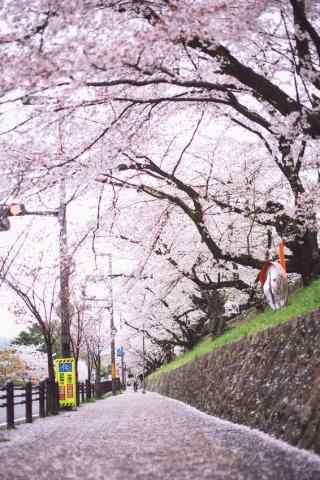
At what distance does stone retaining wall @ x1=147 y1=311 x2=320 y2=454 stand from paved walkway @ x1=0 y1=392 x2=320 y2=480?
0.26 m

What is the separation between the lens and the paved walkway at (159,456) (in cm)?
473

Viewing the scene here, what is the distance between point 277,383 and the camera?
7.48 meters

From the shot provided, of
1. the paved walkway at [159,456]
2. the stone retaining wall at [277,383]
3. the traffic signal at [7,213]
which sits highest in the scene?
the traffic signal at [7,213]

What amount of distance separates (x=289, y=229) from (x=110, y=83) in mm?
7663

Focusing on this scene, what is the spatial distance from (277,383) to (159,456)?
7.64 ft

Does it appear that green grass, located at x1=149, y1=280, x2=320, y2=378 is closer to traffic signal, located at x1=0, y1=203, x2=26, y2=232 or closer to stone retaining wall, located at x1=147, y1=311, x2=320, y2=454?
stone retaining wall, located at x1=147, y1=311, x2=320, y2=454

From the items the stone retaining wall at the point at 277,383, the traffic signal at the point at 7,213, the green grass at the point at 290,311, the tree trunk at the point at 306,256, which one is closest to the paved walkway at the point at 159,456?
the stone retaining wall at the point at 277,383

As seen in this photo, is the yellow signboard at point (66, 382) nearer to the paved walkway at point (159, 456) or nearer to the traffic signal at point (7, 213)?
the paved walkway at point (159, 456)

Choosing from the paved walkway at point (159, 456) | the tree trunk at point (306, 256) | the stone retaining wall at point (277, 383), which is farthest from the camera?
the tree trunk at point (306, 256)

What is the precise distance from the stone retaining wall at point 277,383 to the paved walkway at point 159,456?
0.26m

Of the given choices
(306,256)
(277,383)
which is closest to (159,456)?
(277,383)

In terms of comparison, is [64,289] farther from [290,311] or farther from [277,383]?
[277,383]

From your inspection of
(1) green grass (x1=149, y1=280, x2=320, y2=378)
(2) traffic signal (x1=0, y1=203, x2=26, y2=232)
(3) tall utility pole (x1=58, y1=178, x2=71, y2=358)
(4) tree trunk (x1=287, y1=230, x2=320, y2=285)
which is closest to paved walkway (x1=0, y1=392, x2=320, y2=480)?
(1) green grass (x1=149, y1=280, x2=320, y2=378)

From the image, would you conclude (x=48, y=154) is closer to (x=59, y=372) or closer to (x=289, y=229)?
(x=289, y=229)
